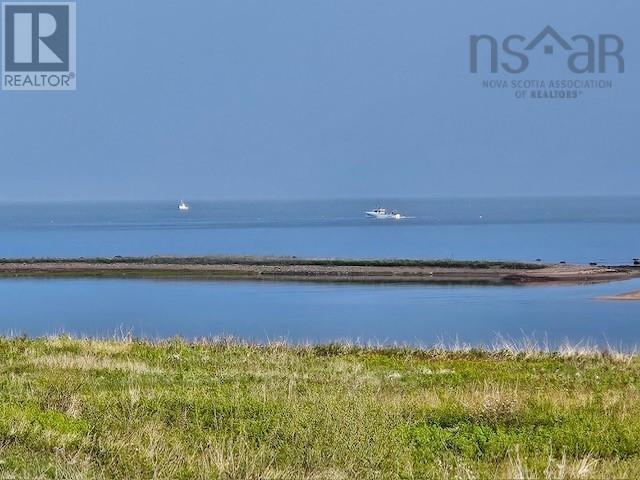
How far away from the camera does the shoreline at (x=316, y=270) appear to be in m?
71.6

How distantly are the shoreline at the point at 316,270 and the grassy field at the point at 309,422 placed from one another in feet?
175

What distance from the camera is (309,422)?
10.6 meters

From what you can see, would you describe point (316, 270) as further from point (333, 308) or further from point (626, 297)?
point (626, 297)

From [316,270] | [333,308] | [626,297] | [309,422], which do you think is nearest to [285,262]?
[316,270]

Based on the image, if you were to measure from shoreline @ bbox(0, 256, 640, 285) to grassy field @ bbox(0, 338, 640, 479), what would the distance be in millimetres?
53333

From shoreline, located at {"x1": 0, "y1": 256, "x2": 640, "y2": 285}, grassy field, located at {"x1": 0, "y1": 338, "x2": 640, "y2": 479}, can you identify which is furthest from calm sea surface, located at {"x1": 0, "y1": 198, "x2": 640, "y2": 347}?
grassy field, located at {"x1": 0, "y1": 338, "x2": 640, "y2": 479}

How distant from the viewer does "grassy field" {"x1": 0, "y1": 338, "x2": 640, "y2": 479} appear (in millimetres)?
9156

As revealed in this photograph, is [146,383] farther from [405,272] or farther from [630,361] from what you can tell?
[405,272]

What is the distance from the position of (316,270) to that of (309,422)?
6688 centimetres

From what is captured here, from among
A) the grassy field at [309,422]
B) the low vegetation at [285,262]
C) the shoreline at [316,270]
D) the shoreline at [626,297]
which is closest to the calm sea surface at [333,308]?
the shoreline at [626,297]

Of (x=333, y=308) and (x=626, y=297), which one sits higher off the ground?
(x=626, y=297)

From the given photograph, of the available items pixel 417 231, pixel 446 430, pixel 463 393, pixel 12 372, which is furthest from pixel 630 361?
pixel 417 231

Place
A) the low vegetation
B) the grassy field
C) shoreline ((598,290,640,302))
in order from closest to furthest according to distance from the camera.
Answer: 1. the grassy field
2. shoreline ((598,290,640,302))
3. the low vegetation

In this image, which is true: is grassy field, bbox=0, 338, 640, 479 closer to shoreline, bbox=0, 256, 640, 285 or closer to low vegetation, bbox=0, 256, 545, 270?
shoreline, bbox=0, 256, 640, 285
